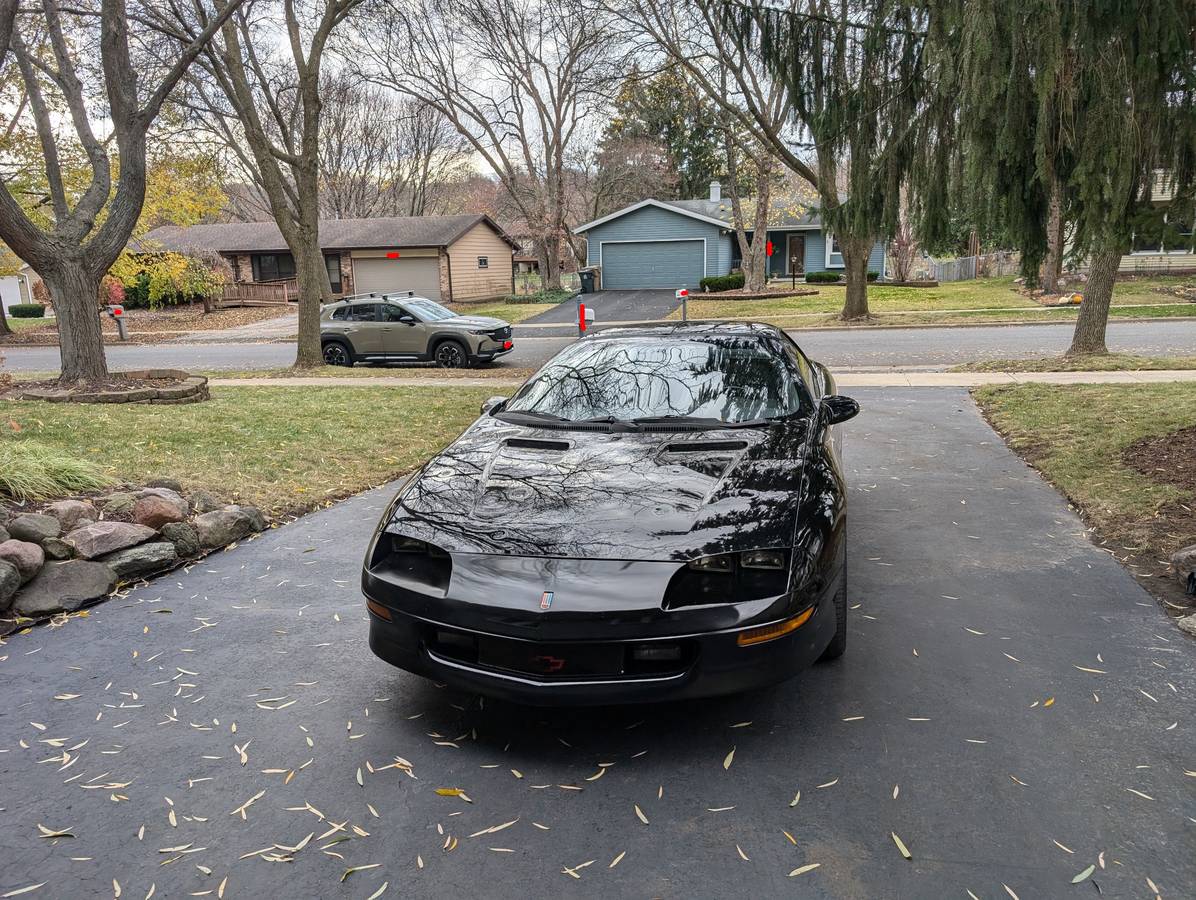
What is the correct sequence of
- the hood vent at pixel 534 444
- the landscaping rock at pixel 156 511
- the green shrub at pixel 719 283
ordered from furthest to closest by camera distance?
the green shrub at pixel 719 283
the landscaping rock at pixel 156 511
the hood vent at pixel 534 444

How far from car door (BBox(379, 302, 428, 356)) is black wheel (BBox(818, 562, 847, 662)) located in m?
14.3

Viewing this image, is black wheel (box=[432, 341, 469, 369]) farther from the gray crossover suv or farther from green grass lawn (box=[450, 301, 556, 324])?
green grass lawn (box=[450, 301, 556, 324])

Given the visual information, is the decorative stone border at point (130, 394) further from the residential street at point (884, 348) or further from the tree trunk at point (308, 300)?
the residential street at point (884, 348)

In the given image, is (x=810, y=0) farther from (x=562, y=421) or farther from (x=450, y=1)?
(x=450, y=1)

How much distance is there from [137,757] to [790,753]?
2471 mm

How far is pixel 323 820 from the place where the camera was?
8.95ft

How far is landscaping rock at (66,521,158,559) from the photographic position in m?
5.04

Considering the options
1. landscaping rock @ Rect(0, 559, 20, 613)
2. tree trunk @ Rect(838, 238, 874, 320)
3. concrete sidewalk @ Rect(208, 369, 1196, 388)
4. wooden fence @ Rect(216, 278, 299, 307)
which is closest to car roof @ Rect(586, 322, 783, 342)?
landscaping rock @ Rect(0, 559, 20, 613)

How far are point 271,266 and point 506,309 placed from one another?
45.9 feet

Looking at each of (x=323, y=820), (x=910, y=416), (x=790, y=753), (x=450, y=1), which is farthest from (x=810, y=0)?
(x=450, y=1)

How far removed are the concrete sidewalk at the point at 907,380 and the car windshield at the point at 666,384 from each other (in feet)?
25.6

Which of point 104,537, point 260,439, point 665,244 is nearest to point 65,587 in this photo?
point 104,537

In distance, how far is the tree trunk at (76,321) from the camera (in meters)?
11.2

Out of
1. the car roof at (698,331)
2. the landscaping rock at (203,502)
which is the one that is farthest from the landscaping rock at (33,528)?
the car roof at (698,331)
